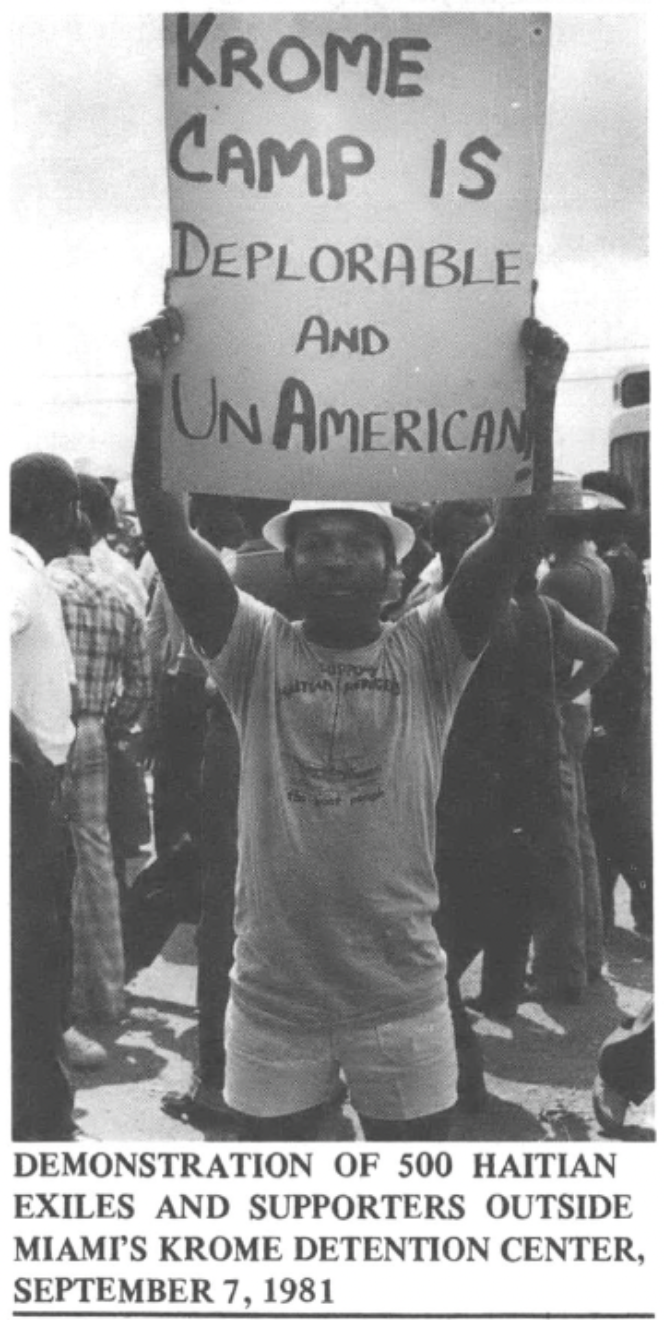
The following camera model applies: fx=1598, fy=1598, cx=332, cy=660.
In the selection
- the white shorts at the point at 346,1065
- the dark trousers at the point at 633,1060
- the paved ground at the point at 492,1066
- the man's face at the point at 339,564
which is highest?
the man's face at the point at 339,564

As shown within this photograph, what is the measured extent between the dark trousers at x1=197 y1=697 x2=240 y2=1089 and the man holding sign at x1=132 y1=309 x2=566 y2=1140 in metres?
1.61

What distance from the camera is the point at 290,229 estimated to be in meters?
2.75

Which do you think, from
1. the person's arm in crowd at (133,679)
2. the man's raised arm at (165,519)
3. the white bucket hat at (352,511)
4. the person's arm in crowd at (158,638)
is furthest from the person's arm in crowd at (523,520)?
the person's arm in crowd at (158,638)

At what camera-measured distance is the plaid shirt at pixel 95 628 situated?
5180mm

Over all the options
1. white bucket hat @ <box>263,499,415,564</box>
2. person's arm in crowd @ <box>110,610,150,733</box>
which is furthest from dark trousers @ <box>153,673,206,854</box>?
white bucket hat @ <box>263,499,415,564</box>

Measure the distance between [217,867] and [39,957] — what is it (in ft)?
2.57

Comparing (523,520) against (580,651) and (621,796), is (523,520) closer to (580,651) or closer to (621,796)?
(580,651)

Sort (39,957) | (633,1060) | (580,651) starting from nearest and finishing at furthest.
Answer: (39,957)
(633,1060)
(580,651)

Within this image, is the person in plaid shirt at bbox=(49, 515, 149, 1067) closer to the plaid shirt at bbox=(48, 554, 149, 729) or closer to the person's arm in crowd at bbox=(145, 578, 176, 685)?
the plaid shirt at bbox=(48, 554, 149, 729)

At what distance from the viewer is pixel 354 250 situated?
2756mm

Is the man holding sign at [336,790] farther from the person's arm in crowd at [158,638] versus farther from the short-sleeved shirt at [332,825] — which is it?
the person's arm in crowd at [158,638]

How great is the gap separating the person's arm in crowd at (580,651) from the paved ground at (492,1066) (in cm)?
115

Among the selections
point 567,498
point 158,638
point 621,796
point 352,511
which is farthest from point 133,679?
point 352,511

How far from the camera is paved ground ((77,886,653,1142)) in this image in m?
4.48
